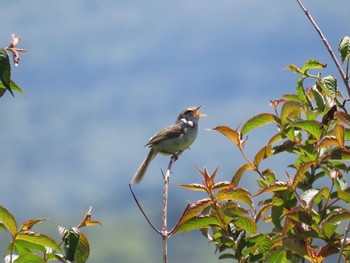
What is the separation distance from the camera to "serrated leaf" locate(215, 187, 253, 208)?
3.79 meters

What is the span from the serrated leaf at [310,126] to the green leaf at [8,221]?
1667 mm

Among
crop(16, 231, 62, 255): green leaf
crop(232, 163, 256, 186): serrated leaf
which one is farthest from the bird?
crop(16, 231, 62, 255): green leaf

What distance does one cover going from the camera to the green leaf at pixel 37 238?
366 centimetres

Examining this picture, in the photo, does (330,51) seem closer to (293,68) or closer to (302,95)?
(293,68)

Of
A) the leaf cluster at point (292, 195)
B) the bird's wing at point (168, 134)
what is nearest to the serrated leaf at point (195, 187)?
the leaf cluster at point (292, 195)

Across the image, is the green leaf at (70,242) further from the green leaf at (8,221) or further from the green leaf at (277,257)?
the green leaf at (277,257)

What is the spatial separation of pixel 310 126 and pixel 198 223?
0.94 meters

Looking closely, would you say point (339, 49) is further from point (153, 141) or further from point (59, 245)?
point (153, 141)

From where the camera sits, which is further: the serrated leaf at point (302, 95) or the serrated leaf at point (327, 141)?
the serrated leaf at point (302, 95)

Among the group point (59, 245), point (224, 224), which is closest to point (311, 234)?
point (224, 224)

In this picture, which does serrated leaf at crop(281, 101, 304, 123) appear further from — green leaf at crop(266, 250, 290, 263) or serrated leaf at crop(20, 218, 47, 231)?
serrated leaf at crop(20, 218, 47, 231)

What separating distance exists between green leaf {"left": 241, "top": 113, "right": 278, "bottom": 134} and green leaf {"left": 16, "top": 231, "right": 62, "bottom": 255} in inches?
55.2

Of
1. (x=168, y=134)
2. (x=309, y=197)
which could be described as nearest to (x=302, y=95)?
(x=309, y=197)

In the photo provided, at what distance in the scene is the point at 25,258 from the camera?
3.77 m
